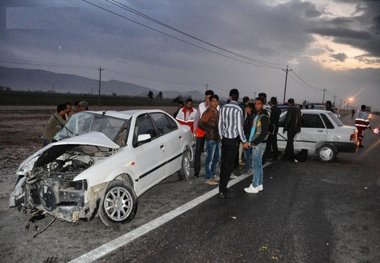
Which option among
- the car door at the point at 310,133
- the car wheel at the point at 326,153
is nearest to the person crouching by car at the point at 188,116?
the car door at the point at 310,133

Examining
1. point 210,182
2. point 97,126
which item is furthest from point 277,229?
point 97,126

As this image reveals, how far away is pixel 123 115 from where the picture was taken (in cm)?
597

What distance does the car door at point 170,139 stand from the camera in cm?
648

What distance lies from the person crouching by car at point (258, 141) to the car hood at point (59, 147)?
2802 millimetres

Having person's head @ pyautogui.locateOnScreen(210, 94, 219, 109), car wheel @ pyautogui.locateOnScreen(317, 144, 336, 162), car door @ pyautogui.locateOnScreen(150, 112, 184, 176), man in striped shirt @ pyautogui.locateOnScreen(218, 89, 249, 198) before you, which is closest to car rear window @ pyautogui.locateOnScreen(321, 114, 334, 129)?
car wheel @ pyautogui.locateOnScreen(317, 144, 336, 162)

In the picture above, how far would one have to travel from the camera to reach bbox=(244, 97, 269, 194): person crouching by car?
643 centimetres

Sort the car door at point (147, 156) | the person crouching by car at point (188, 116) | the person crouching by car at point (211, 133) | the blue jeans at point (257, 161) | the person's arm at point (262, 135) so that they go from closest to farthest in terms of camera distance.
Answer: the car door at point (147, 156) → the person's arm at point (262, 135) → the blue jeans at point (257, 161) → the person crouching by car at point (211, 133) → the person crouching by car at point (188, 116)

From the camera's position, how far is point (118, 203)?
481 centimetres

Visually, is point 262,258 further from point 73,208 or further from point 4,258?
point 4,258

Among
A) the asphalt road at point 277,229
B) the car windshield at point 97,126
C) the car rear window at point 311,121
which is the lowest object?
the asphalt road at point 277,229

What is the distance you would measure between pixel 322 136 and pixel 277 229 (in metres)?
6.40

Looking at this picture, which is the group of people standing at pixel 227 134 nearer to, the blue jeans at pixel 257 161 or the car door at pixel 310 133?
the blue jeans at pixel 257 161

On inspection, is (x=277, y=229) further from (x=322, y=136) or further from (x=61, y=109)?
(x=322, y=136)

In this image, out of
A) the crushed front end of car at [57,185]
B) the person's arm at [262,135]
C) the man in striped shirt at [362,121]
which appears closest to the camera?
the crushed front end of car at [57,185]
